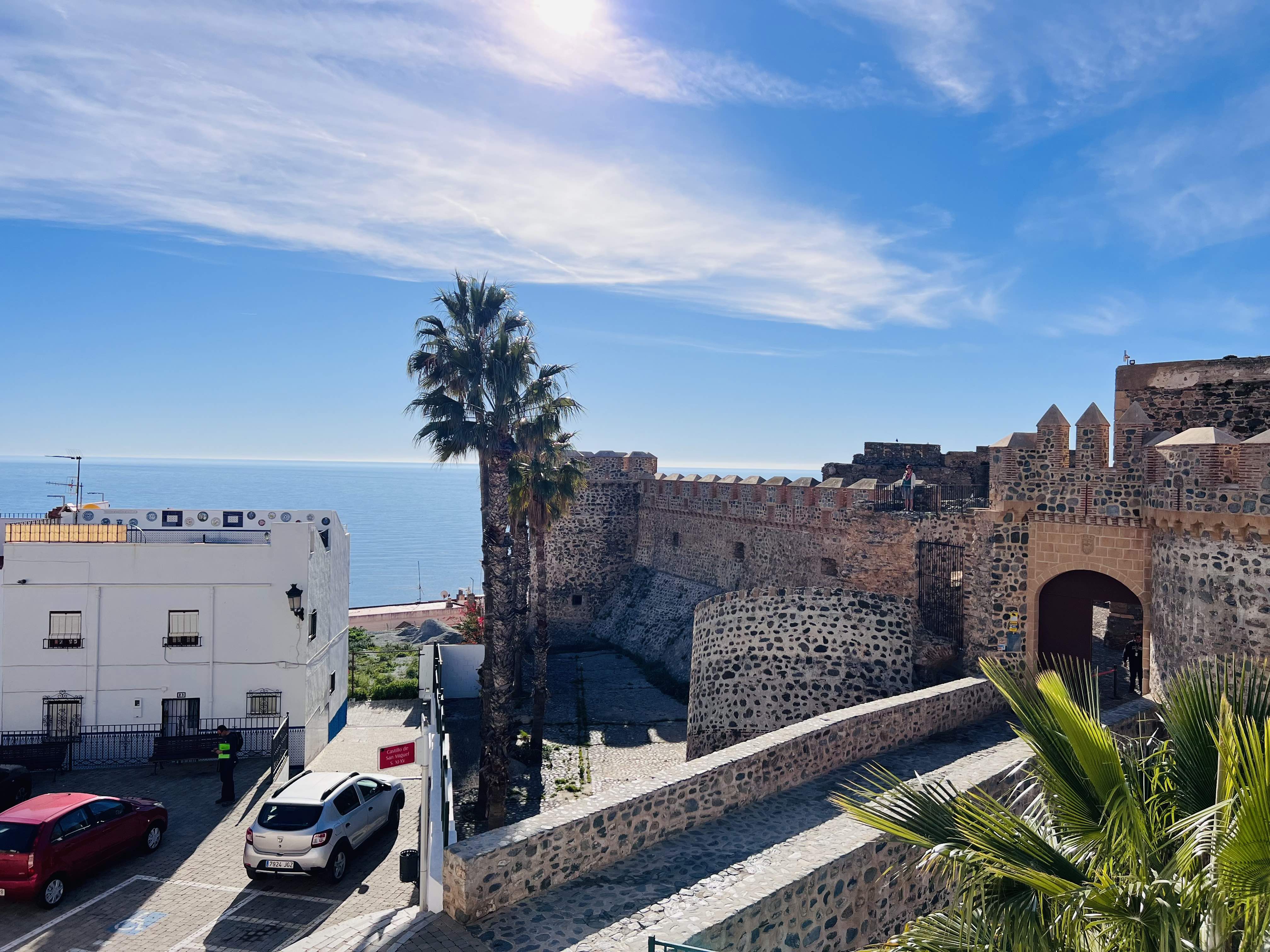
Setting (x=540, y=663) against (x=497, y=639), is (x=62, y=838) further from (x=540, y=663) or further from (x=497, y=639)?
(x=540, y=663)

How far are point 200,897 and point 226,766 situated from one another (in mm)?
3536

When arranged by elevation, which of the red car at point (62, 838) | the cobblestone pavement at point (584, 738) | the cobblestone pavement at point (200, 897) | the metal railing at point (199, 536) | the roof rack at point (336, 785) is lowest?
the cobblestone pavement at point (584, 738)

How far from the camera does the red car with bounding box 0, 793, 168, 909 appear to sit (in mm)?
9969

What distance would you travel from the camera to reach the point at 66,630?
16203 millimetres

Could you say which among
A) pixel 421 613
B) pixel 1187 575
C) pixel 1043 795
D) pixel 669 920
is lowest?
pixel 421 613

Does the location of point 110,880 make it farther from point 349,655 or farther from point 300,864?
point 349,655

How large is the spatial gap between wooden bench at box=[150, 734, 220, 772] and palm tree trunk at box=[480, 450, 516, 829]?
547 centimetres

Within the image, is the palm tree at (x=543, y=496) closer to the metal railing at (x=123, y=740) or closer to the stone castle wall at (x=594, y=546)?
the metal railing at (x=123, y=740)

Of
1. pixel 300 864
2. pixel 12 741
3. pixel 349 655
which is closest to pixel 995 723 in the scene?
pixel 300 864

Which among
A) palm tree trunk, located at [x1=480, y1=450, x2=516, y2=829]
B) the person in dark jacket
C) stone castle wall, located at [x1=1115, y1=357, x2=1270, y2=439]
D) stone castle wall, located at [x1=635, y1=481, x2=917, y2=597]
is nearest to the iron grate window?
stone castle wall, located at [x1=635, y1=481, x2=917, y2=597]

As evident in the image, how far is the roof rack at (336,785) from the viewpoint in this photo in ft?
37.6

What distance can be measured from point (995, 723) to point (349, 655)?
64.1 feet

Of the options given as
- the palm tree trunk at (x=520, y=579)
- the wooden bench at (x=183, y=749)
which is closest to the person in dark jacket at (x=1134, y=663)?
the palm tree trunk at (x=520, y=579)

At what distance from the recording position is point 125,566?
1627cm
